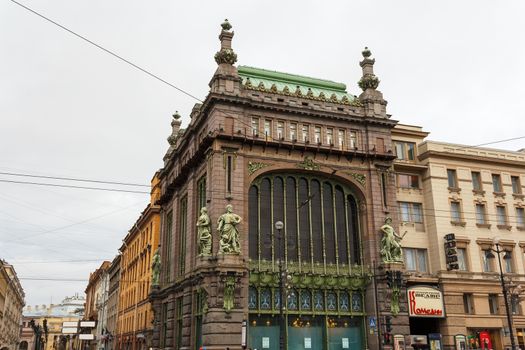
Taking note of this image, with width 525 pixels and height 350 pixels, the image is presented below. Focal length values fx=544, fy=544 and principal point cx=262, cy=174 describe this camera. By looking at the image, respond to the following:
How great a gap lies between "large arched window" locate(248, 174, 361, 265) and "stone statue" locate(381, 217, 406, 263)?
2087 mm

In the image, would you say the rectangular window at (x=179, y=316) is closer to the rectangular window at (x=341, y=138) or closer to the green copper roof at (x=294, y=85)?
the rectangular window at (x=341, y=138)

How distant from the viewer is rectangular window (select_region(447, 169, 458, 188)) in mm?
48487

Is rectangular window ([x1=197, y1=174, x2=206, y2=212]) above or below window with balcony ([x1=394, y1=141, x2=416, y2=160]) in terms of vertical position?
below

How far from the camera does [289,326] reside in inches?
1529

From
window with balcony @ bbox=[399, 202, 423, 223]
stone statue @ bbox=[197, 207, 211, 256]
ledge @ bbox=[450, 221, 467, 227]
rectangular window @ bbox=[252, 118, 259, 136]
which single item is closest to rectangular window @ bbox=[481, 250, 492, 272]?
ledge @ bbox=[450, 221, 467, 227]

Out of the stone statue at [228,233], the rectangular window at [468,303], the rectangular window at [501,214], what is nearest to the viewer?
the stone statue at [228,233]

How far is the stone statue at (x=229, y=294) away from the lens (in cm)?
3578

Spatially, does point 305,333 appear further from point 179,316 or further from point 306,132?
point 306,132

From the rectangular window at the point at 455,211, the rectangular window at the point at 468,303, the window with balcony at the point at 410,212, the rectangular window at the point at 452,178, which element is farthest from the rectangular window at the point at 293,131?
the rectangular window at the point at 468,303

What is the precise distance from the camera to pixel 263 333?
124ft

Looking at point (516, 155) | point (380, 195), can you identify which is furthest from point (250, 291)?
point (516, 155)

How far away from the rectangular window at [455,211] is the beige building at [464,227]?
9 cm

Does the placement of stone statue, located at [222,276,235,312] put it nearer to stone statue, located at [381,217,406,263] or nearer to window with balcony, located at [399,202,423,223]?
stone statue, located at [381,217,406,263]

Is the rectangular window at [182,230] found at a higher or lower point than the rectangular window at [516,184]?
lower
